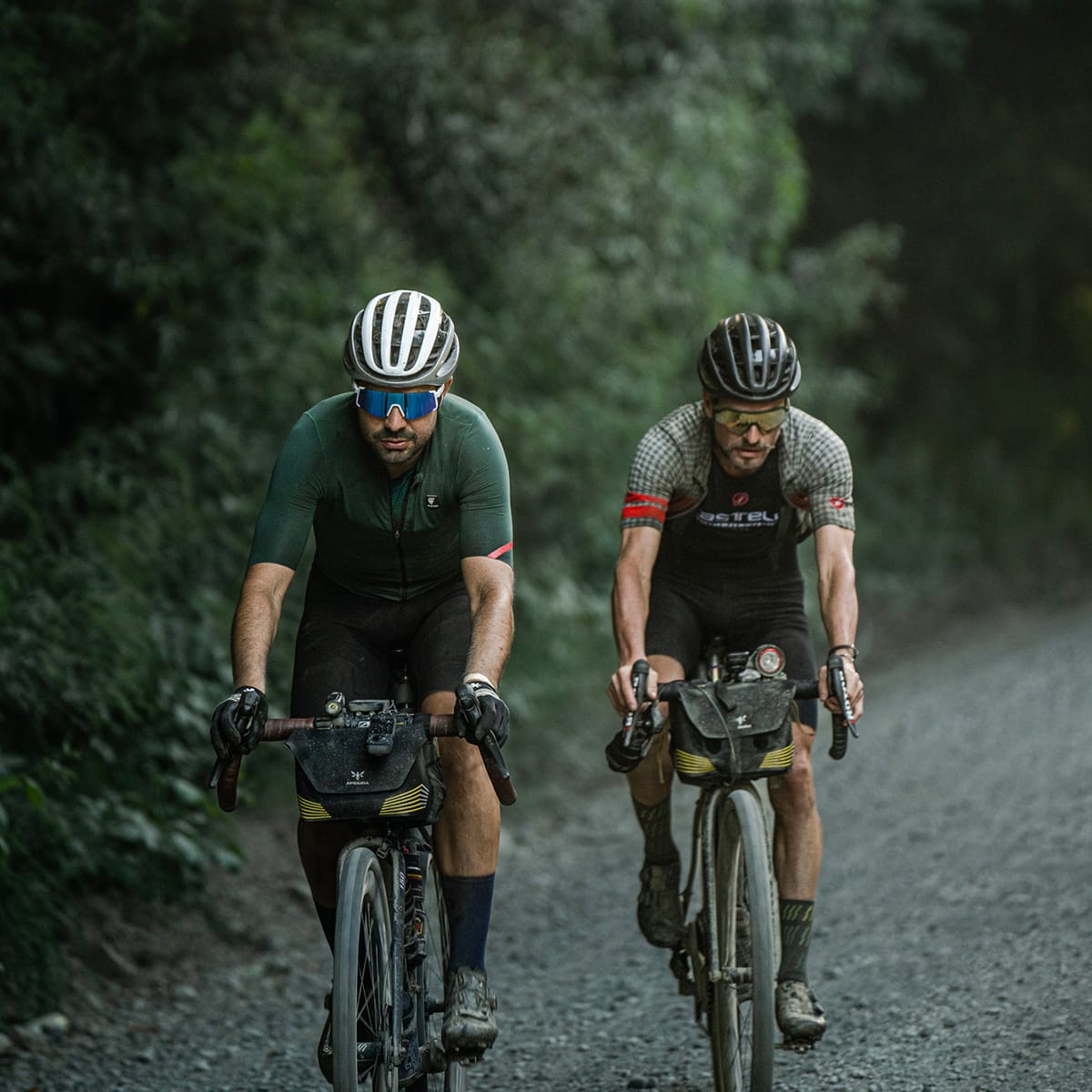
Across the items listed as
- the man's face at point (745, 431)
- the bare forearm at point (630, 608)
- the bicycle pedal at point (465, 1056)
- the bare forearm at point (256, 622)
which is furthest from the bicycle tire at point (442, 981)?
the man's face at point (745, 431)

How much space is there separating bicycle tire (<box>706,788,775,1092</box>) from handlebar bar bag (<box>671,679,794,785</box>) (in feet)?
0.34

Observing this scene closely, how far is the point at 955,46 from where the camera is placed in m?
19.5

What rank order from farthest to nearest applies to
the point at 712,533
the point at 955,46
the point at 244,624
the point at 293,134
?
the point at 955,46
the point at 293,134
the point at 712,533
the point at 244,624

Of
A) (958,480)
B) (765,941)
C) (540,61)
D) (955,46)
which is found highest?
(955,46)

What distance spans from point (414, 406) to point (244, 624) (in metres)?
0.76

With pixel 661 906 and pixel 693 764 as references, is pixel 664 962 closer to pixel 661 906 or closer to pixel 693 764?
pixel 661 906

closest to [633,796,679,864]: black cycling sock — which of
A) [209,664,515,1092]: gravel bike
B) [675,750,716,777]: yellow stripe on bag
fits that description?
[675,750,716,777]: yellow stripe on bag

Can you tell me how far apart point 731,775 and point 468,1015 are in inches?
41.3

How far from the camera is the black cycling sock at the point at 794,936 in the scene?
4.72m

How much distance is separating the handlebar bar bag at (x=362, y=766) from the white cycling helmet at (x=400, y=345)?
3.10ft

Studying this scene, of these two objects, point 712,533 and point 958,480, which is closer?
point 712,533

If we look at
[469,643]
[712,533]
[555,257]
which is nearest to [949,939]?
[712,533]

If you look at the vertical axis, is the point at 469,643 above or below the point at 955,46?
below

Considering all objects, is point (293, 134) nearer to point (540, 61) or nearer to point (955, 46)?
point (540, 61)
